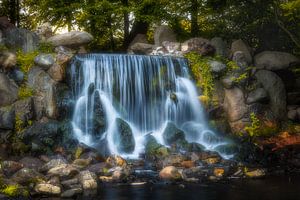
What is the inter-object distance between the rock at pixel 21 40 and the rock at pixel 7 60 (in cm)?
144

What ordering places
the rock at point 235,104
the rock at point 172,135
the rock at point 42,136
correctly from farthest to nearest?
the rock at point 235,104 < the rock at point 172,135 < the rock at point 42,136

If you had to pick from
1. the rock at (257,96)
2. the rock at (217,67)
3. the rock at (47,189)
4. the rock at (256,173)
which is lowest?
the rock at (256,173)

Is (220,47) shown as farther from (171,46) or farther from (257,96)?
(257,96)

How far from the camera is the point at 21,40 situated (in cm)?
1773

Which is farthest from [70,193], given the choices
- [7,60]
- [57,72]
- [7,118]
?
[7,60]

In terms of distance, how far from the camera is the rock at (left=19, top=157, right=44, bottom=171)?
1311 cm

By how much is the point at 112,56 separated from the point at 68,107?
3.08 meters

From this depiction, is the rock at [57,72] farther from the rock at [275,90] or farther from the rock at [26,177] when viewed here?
the rock at [275,90]

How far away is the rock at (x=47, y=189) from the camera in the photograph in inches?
408

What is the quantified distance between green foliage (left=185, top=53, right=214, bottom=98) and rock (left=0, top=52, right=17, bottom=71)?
766 cm

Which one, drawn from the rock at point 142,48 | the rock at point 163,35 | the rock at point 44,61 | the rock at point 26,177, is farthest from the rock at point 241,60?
the rock at point 26,177

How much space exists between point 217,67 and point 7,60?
8.76m

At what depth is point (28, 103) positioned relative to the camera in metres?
15.4

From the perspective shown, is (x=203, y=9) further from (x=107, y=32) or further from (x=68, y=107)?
(x=68, y=107)
